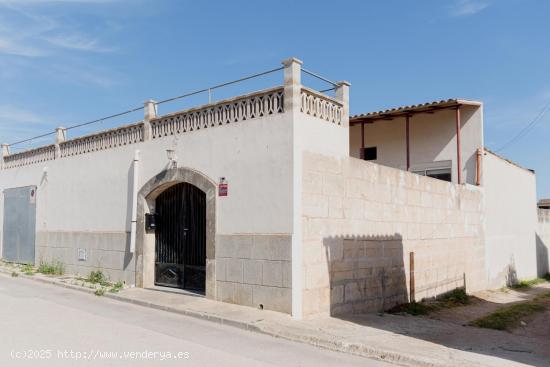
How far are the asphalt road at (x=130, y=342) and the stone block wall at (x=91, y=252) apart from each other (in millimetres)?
2836

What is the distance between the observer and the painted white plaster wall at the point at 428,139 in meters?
15.2

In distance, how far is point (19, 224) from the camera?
54.5 feet

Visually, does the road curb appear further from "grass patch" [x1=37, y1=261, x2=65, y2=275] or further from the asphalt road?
"grass patch" [x1=37, y1=261, x2=65, y2=275]

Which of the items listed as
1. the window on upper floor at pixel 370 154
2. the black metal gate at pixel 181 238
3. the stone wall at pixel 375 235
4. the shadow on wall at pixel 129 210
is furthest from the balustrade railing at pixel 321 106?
the window on upper floor at pixel 370 154

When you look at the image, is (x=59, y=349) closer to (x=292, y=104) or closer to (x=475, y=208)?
(x=292, y=104)

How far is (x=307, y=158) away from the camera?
8.84 m

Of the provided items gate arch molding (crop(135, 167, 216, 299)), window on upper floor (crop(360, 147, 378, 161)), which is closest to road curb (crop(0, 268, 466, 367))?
gate arch molding (crop(135, 167, 216, 299))

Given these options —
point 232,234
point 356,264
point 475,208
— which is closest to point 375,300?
point 356,264

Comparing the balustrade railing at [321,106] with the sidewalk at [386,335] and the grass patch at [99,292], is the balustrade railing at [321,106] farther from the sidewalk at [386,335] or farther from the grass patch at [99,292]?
the grass patch at [99,292]

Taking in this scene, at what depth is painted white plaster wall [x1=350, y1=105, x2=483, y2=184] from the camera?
15.2m

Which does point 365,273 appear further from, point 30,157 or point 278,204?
point 30,157

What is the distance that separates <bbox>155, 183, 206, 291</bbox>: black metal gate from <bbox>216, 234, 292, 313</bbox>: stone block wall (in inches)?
42.9

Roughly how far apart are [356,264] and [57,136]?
34.4 ft

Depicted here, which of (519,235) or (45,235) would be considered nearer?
(45,235)
